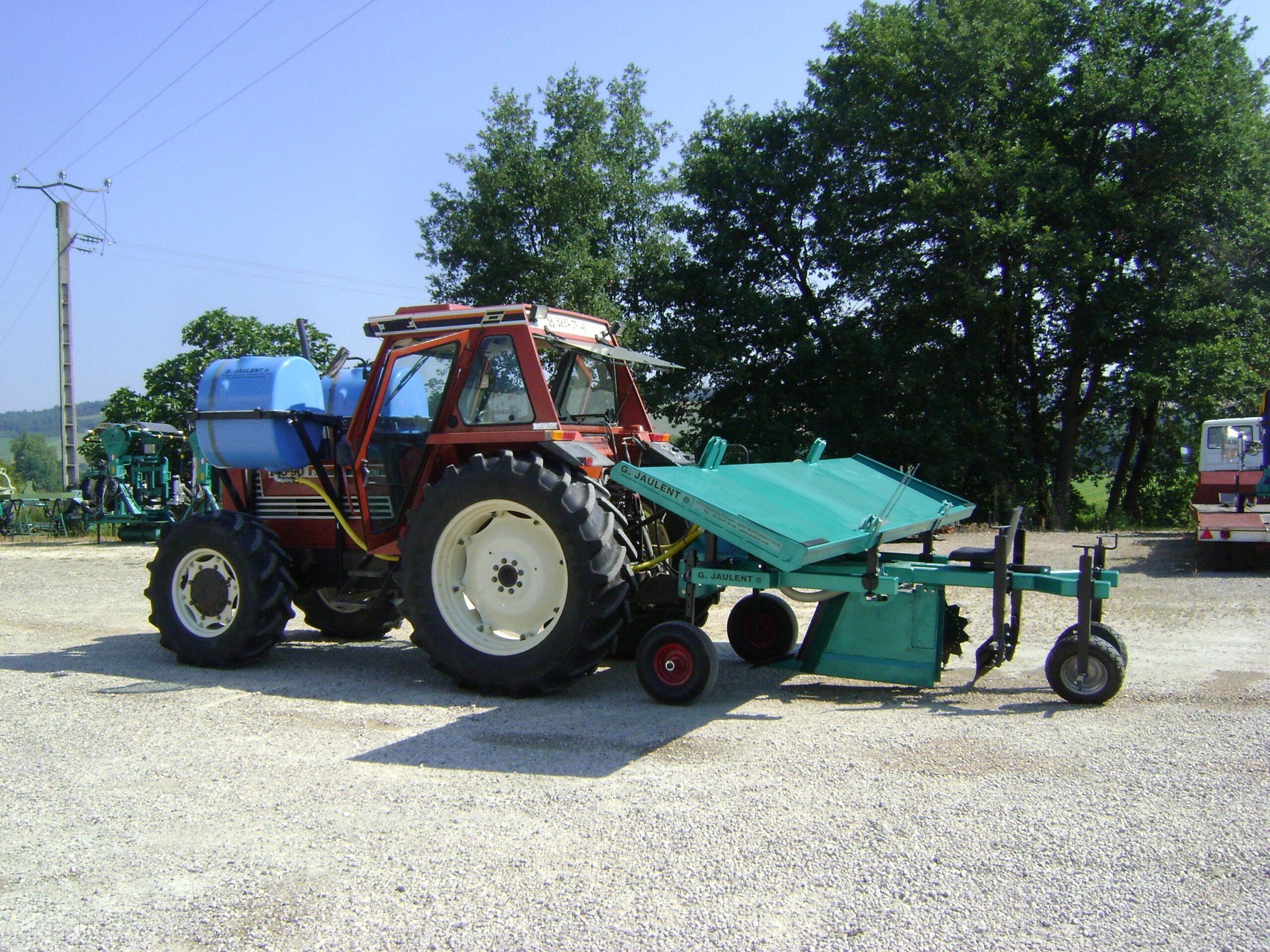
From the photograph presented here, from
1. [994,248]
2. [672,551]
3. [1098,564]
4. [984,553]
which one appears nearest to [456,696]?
[672,551]

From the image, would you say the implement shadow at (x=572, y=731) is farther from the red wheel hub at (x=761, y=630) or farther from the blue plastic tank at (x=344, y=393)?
the blue plastic tank at (x=344, y=393)

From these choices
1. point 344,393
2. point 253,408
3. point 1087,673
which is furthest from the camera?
point 344,393

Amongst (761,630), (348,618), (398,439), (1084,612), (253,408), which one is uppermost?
(253,408)

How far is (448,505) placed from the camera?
6145 mm

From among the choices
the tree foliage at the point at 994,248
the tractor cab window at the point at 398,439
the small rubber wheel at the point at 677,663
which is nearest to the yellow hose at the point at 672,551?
the small rubber wheel at the point at 677,663

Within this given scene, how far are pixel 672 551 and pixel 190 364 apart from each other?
27126mm

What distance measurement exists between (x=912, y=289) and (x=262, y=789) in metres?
21.1

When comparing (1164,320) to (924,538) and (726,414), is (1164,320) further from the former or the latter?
(924,538)

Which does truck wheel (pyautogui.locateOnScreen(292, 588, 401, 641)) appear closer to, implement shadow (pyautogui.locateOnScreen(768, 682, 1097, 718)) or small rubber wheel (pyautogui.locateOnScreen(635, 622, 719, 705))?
small rubber wheel (pyautogui.locateOnScreen(635, 622, 719, 705))

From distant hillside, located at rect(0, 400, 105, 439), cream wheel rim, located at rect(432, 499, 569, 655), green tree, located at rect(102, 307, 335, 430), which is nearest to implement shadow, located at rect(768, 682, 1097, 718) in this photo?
cream wheel rim, located at rect(432, 499, 569, 655)

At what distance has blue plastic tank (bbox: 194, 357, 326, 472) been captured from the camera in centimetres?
691

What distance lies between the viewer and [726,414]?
82.3 feet

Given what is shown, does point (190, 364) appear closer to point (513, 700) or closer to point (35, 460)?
point (513, 700)

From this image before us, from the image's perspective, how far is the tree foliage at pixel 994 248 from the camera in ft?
71.4
